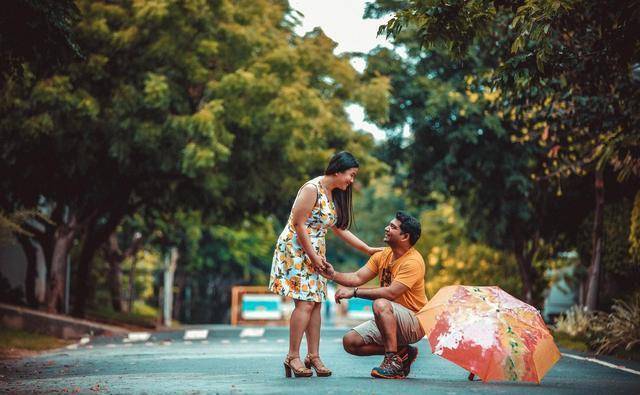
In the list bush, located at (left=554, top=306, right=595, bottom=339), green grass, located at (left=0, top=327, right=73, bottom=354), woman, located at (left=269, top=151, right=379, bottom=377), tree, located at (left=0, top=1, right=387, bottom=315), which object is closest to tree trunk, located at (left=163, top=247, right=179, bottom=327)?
tree, located at (left=0, top=1, right=387, bottom=315)

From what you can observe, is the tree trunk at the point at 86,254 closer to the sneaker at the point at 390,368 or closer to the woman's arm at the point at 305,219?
the woman's arm at the point at 305,219

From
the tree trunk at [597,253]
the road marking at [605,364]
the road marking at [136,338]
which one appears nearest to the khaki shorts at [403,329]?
the road marking at [605,364]

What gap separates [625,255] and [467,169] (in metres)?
6.86

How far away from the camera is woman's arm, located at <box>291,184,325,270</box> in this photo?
9055 mm

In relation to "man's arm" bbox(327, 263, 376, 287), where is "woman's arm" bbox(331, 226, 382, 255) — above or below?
above

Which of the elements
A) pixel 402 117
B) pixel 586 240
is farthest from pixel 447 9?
pixel 402 117

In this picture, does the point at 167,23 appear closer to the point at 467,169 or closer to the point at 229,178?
the point at 229,178

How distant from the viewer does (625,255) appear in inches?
857

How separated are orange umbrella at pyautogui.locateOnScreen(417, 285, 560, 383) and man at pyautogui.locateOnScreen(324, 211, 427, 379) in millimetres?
243

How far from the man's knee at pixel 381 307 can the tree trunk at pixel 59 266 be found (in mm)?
17987

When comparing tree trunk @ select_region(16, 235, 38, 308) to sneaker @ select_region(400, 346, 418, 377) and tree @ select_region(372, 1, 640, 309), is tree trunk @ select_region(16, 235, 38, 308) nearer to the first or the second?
tree @ select_region(372, 1, 640, 309)

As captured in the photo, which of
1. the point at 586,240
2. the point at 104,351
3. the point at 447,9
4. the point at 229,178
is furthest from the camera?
the point at 586,240

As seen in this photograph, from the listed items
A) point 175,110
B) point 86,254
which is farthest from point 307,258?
point 86,254

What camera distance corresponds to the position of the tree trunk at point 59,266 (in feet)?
84.9
